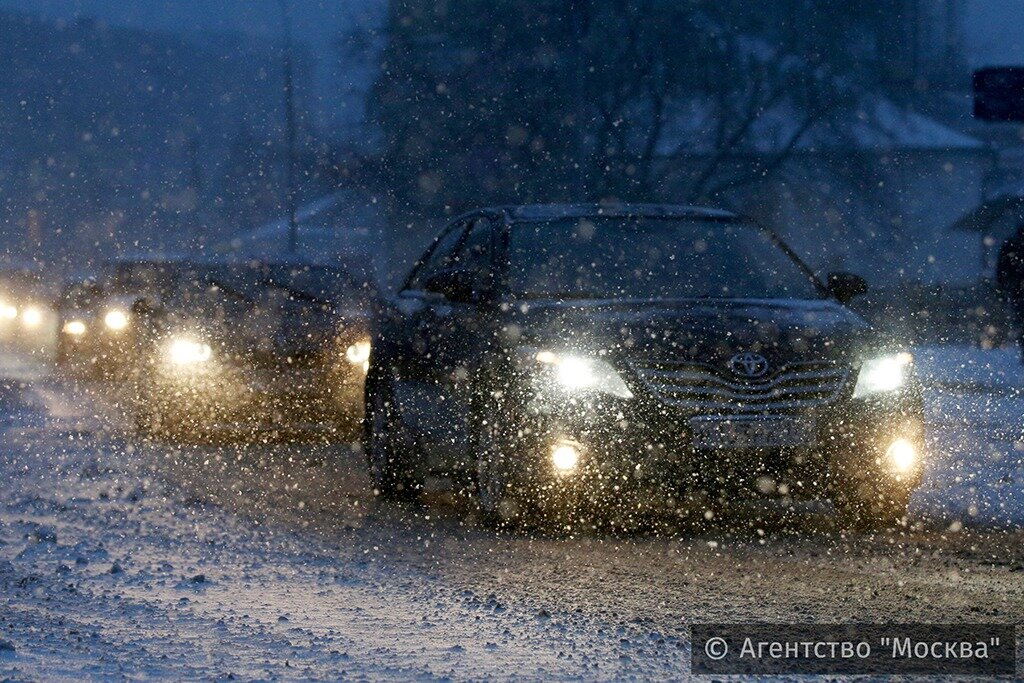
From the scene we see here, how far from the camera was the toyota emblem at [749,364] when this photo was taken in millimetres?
8328

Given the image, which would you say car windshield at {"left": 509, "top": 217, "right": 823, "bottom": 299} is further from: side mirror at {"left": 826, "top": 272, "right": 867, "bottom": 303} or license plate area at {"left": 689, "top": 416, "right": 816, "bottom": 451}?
license plate area at {"left": 689, "top": 416, "right": 816, "bottom": 451}

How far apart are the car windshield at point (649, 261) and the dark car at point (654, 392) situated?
1cm

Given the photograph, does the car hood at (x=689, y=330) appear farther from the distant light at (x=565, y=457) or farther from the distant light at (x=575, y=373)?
the distant light at (x=565, y=457)

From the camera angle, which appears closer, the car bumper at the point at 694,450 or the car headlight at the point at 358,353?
the car bumper at the point at 694,450

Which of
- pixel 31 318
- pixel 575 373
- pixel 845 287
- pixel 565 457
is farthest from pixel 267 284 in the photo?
pixel 31 318

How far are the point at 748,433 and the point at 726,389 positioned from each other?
21 centimetres

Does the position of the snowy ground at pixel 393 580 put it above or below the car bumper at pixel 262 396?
below

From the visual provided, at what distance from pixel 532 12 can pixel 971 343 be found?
1147 cm

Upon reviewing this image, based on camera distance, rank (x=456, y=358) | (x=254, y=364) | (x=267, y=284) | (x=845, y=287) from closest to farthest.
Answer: (x=456, y=358)
(x=845, y=287)
(x=254, y=364)
(x=267, y=284)

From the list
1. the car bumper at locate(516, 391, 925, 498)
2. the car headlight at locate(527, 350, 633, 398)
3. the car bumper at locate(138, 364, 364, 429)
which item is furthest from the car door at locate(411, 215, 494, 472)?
the car bumper at locate(138, 364, 364, 429)

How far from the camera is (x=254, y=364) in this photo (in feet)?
43.7

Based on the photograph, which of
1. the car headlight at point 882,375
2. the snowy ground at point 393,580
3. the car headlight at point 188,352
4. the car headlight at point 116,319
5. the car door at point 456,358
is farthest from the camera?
the car headlight at point 116,319

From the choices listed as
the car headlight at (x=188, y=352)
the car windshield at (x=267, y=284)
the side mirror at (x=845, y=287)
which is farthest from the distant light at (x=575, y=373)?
the car windshield at (x=267, y=284)

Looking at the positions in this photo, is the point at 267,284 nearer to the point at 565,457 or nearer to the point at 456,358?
the point at 456,358
